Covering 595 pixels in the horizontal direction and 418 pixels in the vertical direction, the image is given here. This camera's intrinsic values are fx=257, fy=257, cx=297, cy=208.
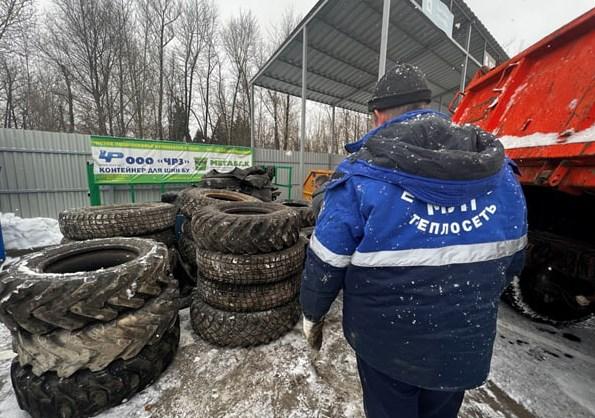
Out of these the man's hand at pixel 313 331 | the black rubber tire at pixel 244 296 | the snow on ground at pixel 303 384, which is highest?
the man's hand at pixel 313 331

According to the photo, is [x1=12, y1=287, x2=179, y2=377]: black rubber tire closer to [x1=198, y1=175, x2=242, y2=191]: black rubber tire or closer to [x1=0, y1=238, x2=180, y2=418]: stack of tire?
[x1=0, y1=238, x2=180, y2=418]: stack of tire

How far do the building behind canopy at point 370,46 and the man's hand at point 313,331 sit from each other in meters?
6.12

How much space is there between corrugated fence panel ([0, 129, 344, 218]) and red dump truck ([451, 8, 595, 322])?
880 centimetres

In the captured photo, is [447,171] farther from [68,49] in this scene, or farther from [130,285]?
[68,49]

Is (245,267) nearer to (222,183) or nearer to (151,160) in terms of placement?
(222,183)

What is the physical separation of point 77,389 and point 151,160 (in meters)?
7.11

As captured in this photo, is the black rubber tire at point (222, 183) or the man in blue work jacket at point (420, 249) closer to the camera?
the man in blue work jacket at point (420, 249)

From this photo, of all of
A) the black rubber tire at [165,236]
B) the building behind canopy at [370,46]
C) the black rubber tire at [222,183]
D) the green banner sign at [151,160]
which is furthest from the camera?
the building behind canopy at [370,46]

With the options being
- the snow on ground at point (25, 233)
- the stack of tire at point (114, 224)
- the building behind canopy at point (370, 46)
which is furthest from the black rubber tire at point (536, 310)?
the snow on ground at point (25, 233)

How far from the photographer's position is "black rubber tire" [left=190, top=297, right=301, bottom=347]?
231 cm

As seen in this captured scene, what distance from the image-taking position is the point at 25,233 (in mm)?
5625

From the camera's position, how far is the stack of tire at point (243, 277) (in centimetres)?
231

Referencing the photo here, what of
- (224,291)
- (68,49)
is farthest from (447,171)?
(68,49)

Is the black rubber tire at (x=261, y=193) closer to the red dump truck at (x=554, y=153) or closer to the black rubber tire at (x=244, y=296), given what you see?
the black rubber tire at (x=244, y=296)
